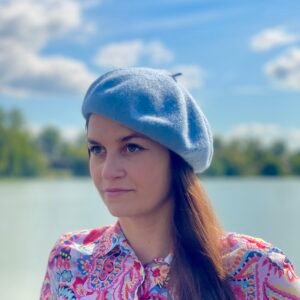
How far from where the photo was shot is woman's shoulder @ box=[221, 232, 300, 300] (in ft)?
4.49

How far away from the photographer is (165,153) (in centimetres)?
136

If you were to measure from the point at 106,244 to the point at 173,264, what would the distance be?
0.65ft

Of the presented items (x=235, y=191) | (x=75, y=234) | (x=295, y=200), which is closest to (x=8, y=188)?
(x=235, y=191)

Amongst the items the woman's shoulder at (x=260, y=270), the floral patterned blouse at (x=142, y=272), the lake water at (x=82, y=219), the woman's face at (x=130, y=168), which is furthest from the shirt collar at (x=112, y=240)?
the lake water at (x=82, y=219)

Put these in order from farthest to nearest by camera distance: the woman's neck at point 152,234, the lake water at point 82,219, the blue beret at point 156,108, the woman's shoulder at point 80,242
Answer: the lake water at point 82,219
the woman's shoulder at point 80,242
the woman's neck at point 152,234
the blue beret at point 156,108

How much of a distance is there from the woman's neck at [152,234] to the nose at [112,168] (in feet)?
0.45


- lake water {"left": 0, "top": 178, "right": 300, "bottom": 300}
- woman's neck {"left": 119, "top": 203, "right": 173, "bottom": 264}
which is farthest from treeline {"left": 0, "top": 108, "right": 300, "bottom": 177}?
woman's neck {"left": 119, "top": 203, "right": 173, "bottom": 264}

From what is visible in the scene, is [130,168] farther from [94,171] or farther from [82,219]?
[82,219]

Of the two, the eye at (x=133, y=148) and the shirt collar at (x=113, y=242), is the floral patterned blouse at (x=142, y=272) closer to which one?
the shirt collar at (x=113, y=242)

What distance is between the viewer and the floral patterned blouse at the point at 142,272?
1.38m

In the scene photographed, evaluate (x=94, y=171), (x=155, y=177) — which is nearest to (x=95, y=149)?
(x=94, y=171)

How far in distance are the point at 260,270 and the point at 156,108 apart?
0.44 m

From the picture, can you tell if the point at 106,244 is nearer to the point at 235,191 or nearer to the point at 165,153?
the point at 165,153

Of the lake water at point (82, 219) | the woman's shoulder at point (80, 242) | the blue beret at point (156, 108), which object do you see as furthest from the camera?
the lake water at point (82, 219)
